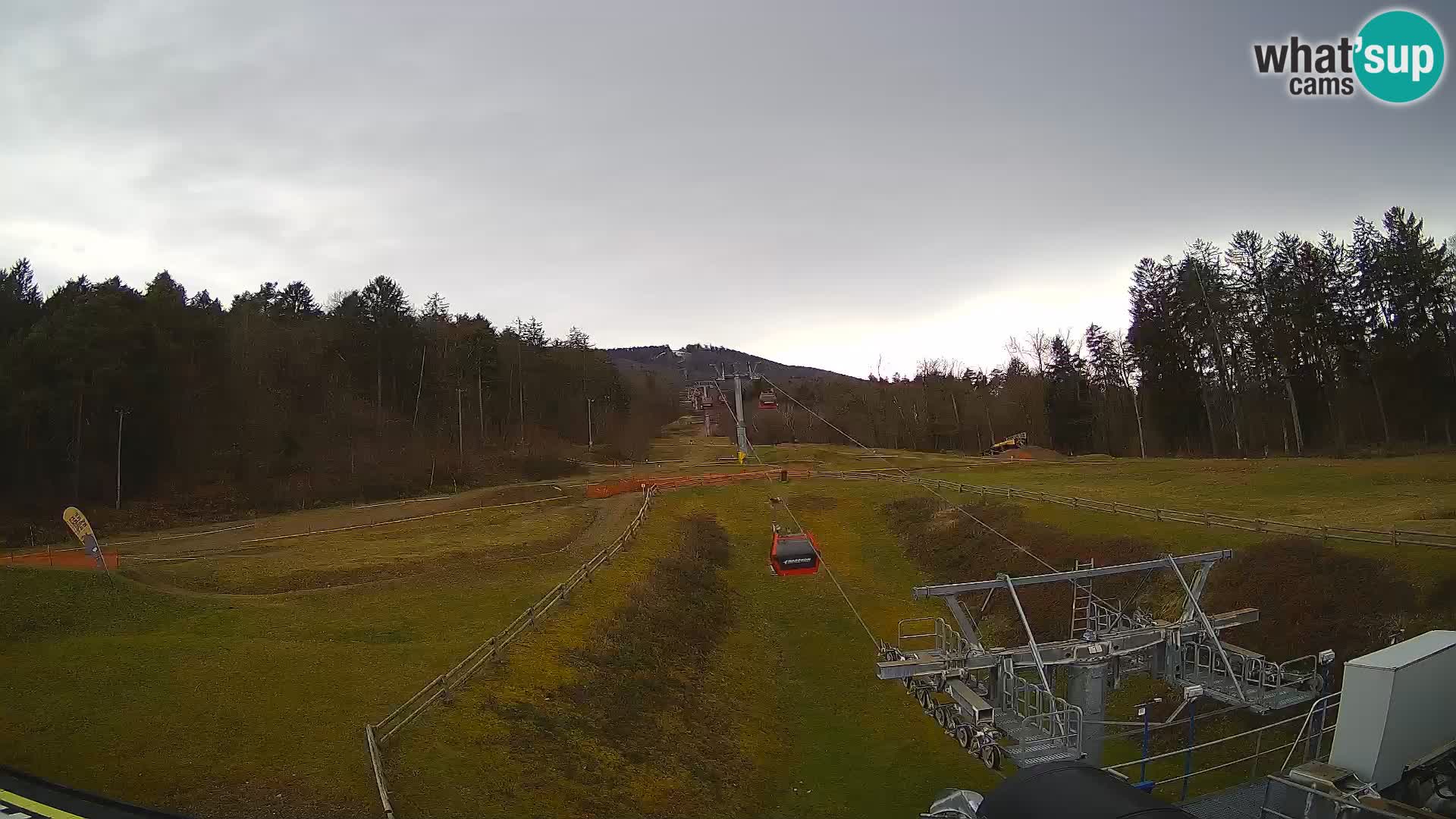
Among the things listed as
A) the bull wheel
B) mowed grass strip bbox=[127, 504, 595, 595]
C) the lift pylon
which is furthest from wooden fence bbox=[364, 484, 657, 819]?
the bull wheel

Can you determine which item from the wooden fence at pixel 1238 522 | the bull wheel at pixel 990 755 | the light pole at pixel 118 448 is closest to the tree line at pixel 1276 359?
the wooden fence at pixel 1238 522

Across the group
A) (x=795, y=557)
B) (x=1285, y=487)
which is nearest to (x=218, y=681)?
(x=795, y=557)

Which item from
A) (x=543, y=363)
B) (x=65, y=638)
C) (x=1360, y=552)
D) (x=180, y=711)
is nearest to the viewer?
(x=180, y=711)

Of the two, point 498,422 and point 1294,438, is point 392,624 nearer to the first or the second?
point 498,422

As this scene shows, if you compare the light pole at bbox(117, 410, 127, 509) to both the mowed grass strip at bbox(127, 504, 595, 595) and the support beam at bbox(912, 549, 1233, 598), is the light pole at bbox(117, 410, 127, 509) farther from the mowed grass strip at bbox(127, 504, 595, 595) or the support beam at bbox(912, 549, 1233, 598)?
the support beam at bbox(912, 549, 1233, 598)

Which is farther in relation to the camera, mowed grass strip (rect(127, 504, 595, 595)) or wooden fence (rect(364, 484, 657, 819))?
mowed grass strip (rect(127, 504, 595, 595))

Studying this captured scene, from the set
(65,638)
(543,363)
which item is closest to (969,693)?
(65,638)

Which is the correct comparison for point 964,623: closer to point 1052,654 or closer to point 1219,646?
point 1052,654
